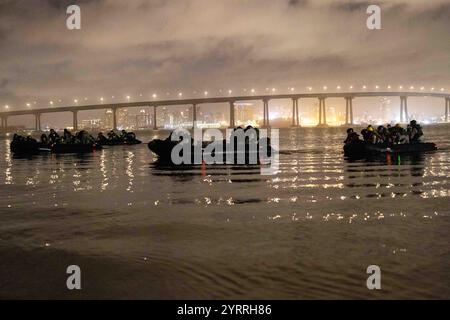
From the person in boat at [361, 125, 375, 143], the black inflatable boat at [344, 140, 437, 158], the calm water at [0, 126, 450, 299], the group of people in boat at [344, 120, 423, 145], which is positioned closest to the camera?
the calm water at [0, 126, 450, 299]

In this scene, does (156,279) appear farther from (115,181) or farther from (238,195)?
(115,181)

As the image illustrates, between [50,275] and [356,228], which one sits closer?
[50,275]

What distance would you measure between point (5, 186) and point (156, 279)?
1446 centimetres

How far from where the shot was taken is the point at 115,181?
2006 cm

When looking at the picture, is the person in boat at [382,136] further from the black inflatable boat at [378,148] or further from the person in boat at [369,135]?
the black inflatable boat at [378,148]

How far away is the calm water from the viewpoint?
6.71 m

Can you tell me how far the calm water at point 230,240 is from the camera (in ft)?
22.0

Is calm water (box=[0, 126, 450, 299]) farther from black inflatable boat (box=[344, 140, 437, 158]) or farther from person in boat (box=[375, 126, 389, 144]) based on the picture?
person in boat (box=[375, 126, 389, 144])

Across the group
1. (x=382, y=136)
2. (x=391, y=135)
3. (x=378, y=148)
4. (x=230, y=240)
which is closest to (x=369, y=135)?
(x=382, y=136)

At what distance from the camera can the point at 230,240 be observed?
918cm

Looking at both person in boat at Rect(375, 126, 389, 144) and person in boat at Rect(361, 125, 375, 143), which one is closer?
person in boat at Rect(375, 126, 389, 144)

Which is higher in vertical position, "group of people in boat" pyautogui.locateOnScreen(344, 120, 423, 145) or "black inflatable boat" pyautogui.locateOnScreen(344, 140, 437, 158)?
"group of people in boat" pyautogui.locateOnScreen(344, 120, 423, 145)

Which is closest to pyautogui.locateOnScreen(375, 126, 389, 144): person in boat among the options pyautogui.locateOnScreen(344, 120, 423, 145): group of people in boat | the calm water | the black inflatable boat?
pyautogui.locateOnScreen(344, 120, 423, 145): group of people in boat
